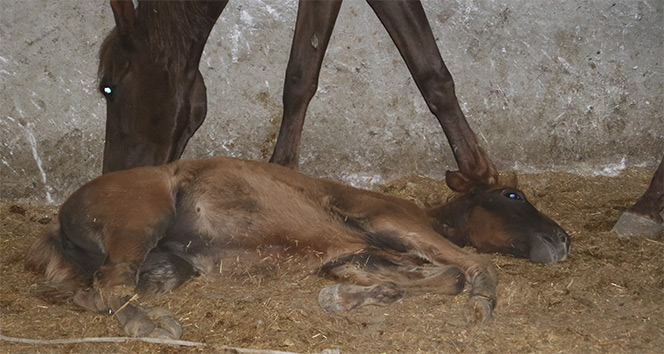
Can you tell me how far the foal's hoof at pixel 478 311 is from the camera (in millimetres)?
2877

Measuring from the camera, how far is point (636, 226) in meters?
4.34

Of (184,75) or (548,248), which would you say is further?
(184,75)

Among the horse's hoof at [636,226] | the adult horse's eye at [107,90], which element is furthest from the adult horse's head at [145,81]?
the horse's hoof at [636,226]

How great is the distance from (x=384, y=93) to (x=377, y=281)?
242 cm

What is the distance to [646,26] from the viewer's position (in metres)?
5.53

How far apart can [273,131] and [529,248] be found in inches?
95.0

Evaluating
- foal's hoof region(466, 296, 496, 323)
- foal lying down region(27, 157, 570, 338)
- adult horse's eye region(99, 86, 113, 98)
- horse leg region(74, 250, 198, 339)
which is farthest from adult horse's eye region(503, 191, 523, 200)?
adult horse's eye region(99, 86, 113, 98)

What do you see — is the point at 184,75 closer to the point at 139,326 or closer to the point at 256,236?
the point at 256,236

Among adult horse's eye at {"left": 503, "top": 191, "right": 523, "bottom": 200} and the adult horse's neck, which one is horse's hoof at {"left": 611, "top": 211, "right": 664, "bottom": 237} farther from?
the adult horse's neck

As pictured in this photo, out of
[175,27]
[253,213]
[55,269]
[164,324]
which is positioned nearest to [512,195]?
[253,213]

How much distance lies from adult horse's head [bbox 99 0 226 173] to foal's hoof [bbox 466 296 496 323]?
2.22m

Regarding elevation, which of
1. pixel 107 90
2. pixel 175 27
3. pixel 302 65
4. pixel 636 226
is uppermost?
pixel 175 27

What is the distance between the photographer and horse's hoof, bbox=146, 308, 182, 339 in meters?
2.69

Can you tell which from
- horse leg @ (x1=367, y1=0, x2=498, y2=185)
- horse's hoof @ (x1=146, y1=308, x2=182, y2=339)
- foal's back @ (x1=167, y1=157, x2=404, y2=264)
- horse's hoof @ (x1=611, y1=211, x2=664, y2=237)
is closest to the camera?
horse's hoof @ (x1=146, y1=308, x2=182, y2=339)
